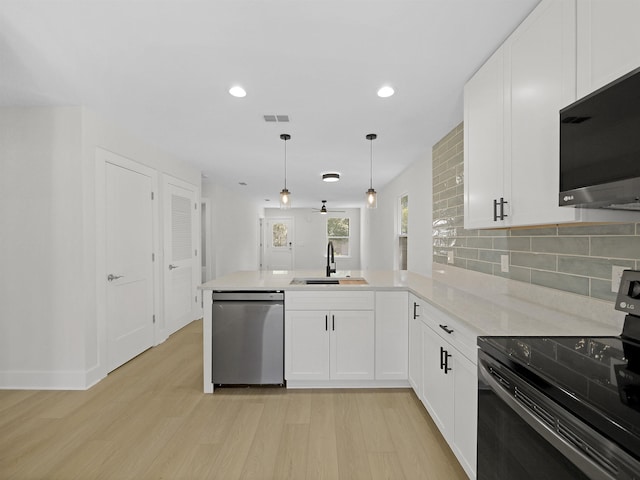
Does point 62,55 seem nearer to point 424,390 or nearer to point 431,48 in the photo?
point 431,48

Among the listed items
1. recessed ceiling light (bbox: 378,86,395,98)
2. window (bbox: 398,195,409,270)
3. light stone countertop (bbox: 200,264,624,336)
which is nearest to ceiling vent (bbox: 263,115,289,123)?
recessed ceiling light (bbox: 378,86,395,98)

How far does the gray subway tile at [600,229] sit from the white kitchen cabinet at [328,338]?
1.45 metres

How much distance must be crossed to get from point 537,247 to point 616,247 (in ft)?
1.65

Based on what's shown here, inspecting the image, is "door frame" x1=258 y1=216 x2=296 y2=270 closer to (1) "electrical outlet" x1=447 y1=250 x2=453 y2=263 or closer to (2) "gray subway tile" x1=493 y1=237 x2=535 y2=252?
(1) "electrical outlet" x1=447 y1=250 x2=453 y2=263

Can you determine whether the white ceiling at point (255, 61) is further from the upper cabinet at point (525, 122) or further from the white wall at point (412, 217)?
the white wall at point (412, 217)

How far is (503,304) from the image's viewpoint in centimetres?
191

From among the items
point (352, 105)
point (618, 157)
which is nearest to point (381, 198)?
point (352, 105)

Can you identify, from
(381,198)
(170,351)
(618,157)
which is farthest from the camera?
(381,198)

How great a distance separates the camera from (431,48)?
185cm

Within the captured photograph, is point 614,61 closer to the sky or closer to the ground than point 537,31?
closer to the ground

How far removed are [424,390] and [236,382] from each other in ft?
4.95

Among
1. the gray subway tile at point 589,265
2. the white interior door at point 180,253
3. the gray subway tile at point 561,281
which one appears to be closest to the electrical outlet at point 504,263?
the gray subway tile at point 561,281

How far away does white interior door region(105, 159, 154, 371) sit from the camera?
3.00 meters

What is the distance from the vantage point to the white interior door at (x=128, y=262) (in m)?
3.00
